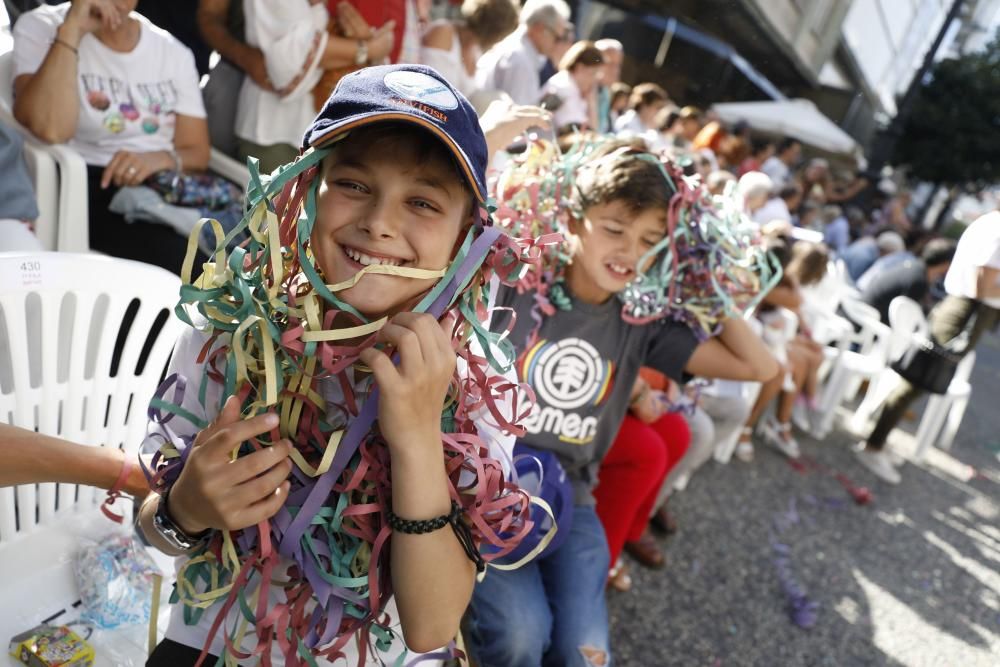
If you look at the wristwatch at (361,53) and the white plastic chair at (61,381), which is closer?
the white plastic chair at (61,381)

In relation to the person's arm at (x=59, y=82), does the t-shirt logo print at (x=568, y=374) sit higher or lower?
lower

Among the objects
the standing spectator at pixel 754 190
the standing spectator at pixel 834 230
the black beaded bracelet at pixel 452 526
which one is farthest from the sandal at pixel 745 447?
the standing spectator at pixel 834 230

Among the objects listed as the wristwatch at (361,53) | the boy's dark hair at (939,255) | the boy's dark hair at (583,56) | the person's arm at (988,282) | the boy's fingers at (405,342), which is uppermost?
the boy's dark hair at (583,56)

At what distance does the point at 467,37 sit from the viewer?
12.5 feet

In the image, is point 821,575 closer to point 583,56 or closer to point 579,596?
point 579,596

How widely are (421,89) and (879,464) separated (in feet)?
16.2

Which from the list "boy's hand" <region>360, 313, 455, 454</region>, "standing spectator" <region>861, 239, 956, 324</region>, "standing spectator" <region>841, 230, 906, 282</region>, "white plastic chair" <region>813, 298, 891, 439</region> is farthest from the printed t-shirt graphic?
"standing spectator" <region>841, 230, 906, 282</region>

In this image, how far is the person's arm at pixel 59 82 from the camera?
2109 mm

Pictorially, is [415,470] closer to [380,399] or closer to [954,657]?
[380,399]

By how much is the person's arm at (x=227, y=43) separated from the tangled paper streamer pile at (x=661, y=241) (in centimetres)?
145

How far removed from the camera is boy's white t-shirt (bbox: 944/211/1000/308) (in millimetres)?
3852

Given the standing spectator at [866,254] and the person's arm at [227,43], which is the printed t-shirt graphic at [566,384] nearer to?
the person's arm at [227,43]

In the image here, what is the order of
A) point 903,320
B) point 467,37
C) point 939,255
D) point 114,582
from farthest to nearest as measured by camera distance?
point 939,255, point 903,320, point 467,37, point 114,582

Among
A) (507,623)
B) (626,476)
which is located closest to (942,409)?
(626,476)
